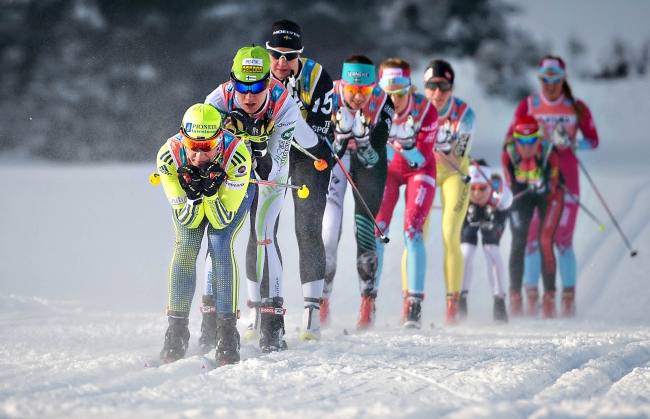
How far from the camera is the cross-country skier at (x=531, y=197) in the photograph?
748 cm

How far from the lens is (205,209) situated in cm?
416

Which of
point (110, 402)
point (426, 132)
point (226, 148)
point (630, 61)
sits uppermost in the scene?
point (630, 61)

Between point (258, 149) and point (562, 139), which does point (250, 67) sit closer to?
point (258, 149)

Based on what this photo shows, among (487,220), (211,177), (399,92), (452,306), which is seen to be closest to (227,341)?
(211,177)

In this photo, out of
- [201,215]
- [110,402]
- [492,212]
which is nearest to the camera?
[110,402]

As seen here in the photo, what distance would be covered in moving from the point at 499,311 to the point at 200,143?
3737 millimetres

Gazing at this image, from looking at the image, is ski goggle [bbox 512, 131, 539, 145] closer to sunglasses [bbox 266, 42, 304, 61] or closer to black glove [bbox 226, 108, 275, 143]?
sunglasses [bbox 266, 42, 304, 61]

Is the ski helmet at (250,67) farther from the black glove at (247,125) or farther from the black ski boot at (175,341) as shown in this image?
the black ski boot at (175,341)

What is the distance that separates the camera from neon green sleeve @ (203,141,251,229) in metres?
4.14

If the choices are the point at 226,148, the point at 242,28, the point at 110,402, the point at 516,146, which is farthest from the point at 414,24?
the point at 110,402

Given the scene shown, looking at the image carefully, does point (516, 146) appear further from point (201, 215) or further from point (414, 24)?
point (414, 24)

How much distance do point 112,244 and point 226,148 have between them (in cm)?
503

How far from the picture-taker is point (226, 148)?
13.7 feet

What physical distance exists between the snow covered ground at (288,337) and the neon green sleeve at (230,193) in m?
0.67
